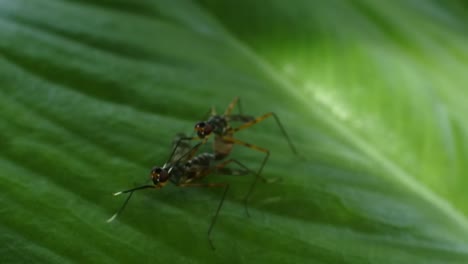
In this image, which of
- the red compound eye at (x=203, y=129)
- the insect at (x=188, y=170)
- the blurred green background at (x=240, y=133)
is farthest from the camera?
Answer: the red compound eye at (x=203, y=129)

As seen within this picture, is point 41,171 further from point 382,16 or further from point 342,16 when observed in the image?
point 382,16

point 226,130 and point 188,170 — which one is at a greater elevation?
point 226,130

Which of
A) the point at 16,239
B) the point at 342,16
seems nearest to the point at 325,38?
the point at 342,16

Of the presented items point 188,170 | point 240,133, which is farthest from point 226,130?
point 188,170

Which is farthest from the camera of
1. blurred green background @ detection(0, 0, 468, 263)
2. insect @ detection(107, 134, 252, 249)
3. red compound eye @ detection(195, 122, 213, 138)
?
red compound eye @ detection(195, 122, 213, 138)

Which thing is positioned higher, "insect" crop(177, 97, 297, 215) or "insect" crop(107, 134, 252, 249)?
"insect" crop(177, 97, 297, 215)

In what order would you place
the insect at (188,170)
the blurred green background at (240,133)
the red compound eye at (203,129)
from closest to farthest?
the blurred green background at (240,133) → the insect at (188,170) → the red compound eye at (203,129)

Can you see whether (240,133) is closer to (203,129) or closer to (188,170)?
(203,129)
